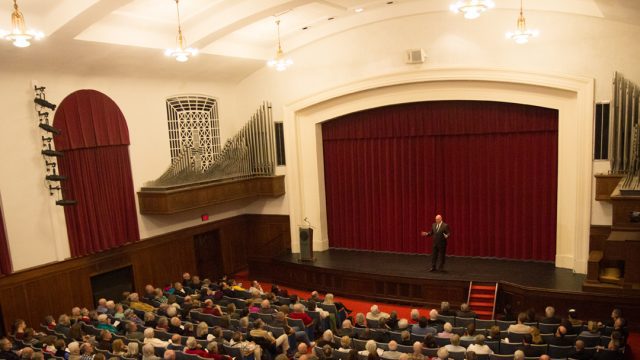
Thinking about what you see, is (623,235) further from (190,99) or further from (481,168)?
(190,99)

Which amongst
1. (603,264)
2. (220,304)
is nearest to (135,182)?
(220,304)

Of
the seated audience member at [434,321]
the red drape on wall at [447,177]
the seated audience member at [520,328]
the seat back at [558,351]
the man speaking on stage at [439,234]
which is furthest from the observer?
the red drape on wall at [447,177]

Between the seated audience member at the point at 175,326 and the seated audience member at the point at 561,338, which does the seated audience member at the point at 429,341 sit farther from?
the seated audience member at the point at 175,326

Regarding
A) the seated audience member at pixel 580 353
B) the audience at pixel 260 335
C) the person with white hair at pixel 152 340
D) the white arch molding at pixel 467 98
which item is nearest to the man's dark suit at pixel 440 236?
the white arch molding at pixel 467 98

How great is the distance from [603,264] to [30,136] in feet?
40.7

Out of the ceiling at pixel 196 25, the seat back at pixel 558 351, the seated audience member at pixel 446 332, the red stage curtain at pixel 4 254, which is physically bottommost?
the seat back at pixel 558 351

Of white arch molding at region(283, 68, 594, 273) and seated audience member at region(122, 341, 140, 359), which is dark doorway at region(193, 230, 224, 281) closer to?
white arch molding at region(283, 68, 594, 273)

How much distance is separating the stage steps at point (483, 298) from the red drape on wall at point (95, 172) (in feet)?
27.5

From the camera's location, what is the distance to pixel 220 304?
10.8 meters

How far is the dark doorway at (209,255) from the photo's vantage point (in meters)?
15.0

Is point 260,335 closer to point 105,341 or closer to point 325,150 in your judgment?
point 105,341

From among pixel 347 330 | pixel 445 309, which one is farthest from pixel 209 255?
pixel 445 309

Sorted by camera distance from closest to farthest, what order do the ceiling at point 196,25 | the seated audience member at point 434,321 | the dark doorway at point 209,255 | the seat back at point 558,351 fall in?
the seat back at point 558,351, the seated audience member at point 434,321, the ceiling at point 196,25, the dark doorway at point 209,255

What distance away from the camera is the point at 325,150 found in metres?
15.6
